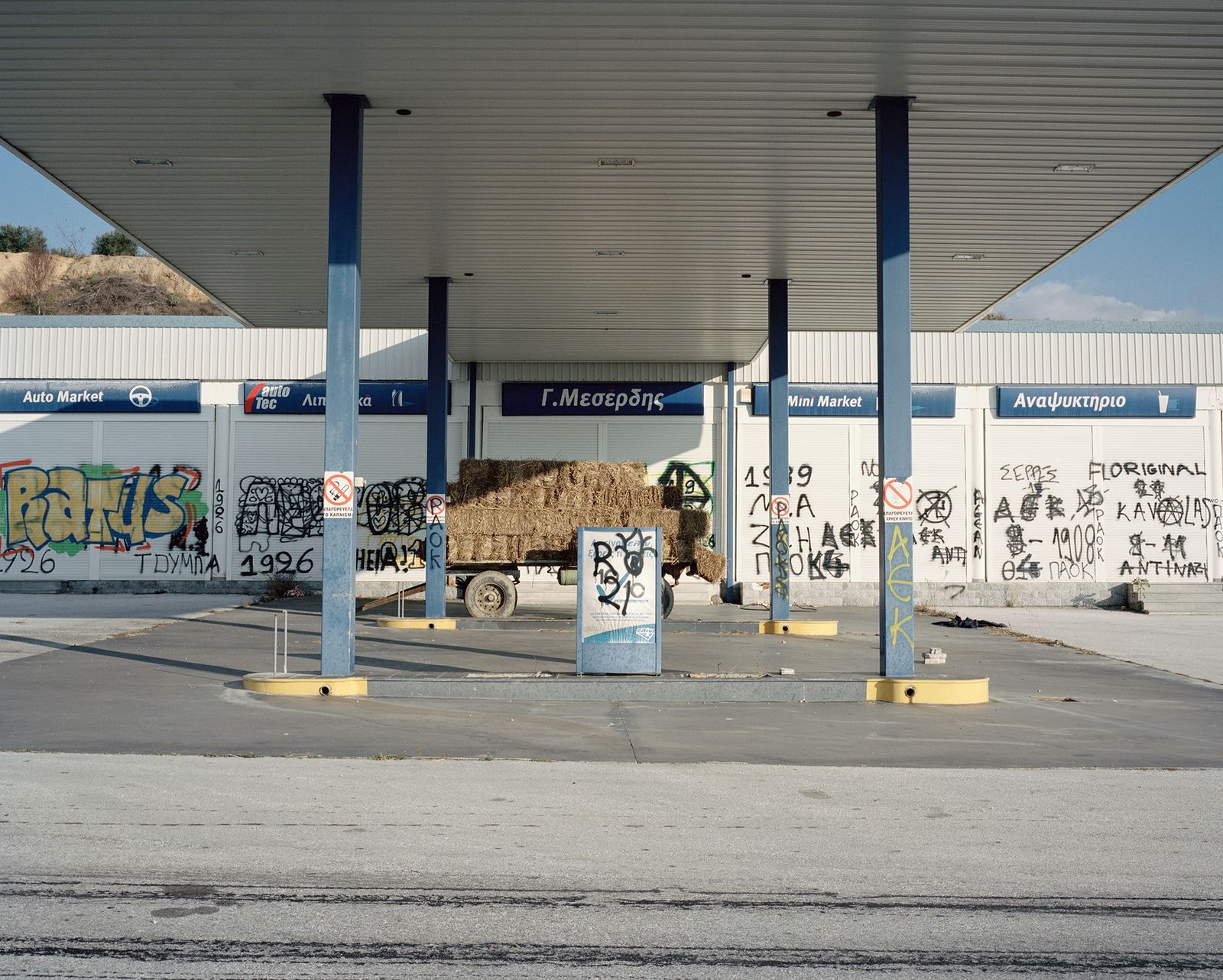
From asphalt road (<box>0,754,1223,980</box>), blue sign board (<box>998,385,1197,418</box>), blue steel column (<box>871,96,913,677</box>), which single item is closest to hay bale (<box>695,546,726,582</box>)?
blue steel column (<box>871,96,913,677</box>)

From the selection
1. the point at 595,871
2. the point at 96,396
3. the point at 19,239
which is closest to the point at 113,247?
the point at 19,239

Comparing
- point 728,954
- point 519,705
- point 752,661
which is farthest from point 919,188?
point 728,954

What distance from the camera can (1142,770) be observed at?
8258 mm

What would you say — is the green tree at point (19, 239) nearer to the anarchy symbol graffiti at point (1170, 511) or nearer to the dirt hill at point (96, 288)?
the dirt hill at point (96, 288)

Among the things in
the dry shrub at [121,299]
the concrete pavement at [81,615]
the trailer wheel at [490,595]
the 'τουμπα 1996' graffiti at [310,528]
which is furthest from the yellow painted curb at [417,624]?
the dry shrub at [121,299]

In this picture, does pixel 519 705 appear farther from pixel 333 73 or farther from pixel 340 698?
pixel 333 73

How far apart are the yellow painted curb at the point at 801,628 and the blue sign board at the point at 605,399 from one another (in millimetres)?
9036

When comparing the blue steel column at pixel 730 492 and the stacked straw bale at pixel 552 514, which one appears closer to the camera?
the stacked straw bale at pixel 552 514

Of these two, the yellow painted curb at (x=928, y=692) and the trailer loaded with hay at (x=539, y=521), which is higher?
the trailer loaded with hay at (x=539, y=521)

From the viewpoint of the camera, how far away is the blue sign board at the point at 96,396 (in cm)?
2659

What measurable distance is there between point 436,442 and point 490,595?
3.52 meters

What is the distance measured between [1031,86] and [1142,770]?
21.3 ft

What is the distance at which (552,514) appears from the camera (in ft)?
65.2

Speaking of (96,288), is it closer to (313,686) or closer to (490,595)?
(490,595)
